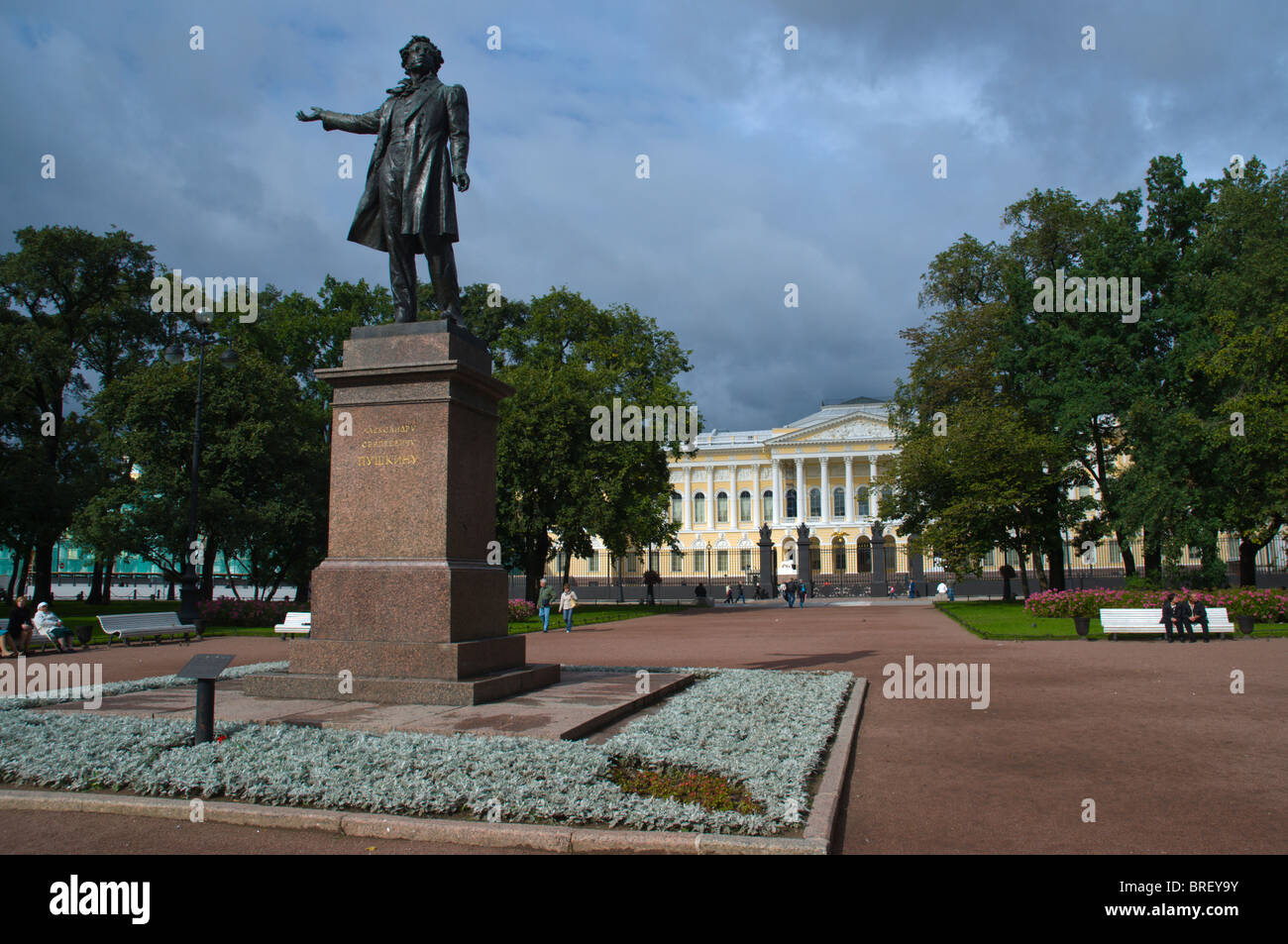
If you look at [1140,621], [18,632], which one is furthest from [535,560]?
[1140,621]

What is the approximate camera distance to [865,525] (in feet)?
279

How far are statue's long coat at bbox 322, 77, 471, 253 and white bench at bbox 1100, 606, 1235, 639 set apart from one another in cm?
1588

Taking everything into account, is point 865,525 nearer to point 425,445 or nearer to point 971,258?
point 971,258

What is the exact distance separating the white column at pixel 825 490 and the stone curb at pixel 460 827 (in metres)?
82.7

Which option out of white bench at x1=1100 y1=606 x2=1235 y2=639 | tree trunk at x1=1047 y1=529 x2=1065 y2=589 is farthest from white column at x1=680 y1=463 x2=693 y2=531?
→ white bench at x1=1100 y1=606 x2=1235 y2=639

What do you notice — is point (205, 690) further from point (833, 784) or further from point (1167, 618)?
point (1167, 618)

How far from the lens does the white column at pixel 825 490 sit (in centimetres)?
8681

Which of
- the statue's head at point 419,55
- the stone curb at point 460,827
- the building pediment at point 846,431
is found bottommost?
the stone curb at point 460,827

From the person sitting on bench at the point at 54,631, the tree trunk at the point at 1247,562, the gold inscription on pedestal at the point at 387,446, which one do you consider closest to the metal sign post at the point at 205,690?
the gold inscription on pedestal at the point at 387,446

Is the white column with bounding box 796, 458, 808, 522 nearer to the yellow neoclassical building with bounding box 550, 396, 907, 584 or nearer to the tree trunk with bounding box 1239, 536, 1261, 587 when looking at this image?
the yellow neoclassical building with bounding box 550, 396, 907, 584

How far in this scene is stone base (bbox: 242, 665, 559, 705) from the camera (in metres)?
7.75

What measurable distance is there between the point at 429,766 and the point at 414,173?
6.27m

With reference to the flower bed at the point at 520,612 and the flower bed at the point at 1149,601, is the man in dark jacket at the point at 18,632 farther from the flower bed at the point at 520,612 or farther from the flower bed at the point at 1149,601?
the flower bed at the point at 1149,601

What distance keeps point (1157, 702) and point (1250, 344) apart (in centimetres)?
1940
